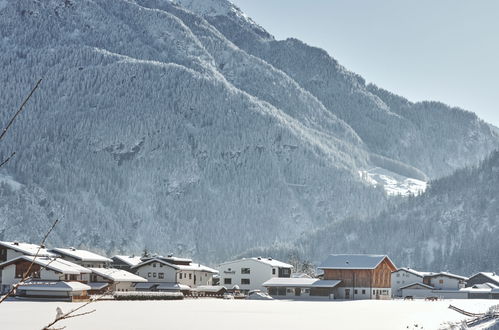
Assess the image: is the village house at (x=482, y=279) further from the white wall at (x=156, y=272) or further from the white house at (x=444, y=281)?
the white wall at (x=156, y=272)

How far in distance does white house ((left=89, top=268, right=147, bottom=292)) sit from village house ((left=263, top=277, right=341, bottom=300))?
2300 centimetres

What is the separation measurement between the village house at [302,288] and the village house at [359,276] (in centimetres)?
248

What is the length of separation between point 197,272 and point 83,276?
3516cm

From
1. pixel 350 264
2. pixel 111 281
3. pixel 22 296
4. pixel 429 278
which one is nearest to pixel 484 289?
pixel 429 278

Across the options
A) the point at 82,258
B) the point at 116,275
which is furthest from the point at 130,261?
the point at 116,275

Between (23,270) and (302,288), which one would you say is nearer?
(23,270)

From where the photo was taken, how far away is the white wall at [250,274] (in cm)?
15762

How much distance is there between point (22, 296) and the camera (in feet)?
338

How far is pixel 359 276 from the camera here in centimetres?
14412

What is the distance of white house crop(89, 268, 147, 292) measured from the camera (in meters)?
124

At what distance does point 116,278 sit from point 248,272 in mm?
39742

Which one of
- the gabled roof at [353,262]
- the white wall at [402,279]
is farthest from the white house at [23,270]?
the white wall at [402,279]

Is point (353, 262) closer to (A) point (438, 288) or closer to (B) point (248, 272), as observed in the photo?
(B) point (248, 272)

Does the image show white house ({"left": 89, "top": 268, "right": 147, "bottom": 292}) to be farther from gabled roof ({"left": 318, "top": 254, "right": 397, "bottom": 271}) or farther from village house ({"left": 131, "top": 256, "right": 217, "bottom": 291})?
gabled roof ({"left": 318, "top": 254, "right": 397, "bottom": 271})
